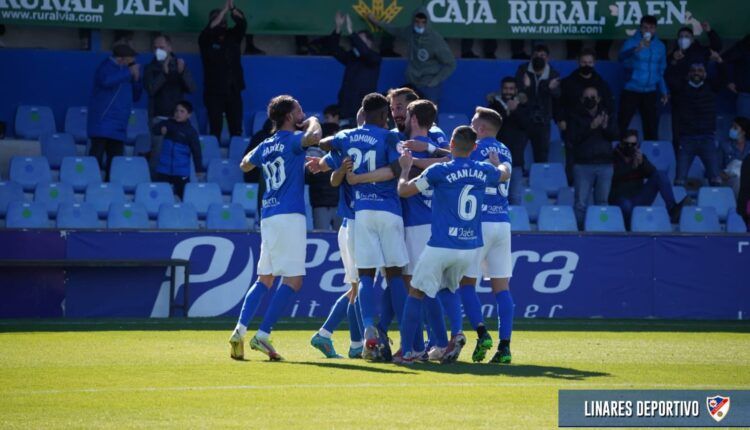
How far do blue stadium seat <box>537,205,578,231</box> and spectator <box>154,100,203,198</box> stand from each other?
473cm

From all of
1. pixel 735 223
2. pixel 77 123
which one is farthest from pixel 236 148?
pixel 735 223

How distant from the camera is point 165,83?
19750mm

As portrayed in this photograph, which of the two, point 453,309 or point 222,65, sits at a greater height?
point 222,65

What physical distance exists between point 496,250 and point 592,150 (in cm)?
815

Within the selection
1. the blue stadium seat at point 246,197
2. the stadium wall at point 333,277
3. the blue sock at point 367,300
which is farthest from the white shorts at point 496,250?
the blue stadium seat at point 246,197

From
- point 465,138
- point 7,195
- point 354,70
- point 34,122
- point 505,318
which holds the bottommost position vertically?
point 505,318

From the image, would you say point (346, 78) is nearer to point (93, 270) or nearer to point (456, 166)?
point (93, 270)

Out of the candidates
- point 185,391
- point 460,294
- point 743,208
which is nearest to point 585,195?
point 743,208

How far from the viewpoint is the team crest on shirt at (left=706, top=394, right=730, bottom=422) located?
848 centimetres

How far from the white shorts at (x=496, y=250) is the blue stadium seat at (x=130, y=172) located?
8.18m

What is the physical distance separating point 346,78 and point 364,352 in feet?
30.3

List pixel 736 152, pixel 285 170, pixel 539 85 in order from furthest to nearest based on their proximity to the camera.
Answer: pixel 736 152
pixel 539 85
pixel 285 170

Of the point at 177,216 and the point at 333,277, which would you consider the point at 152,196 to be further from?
the point at 333,277

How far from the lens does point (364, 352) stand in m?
11.3
